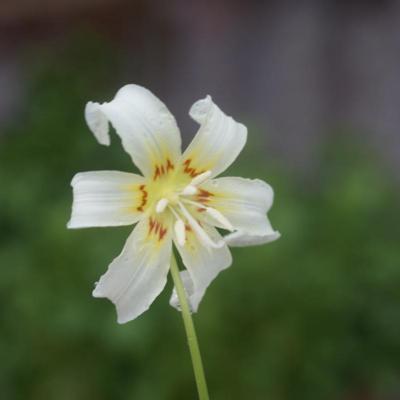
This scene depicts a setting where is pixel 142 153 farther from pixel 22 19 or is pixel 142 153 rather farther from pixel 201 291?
pixel 22 19

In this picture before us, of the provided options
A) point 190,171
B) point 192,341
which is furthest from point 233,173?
point 192,341

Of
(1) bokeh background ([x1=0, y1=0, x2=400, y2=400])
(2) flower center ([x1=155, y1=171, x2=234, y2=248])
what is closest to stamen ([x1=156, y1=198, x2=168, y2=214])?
(2) flower center ([x1=155, y1=171, x2=234, y2=248])

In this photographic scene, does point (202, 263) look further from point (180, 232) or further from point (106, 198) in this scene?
point (106, 198)

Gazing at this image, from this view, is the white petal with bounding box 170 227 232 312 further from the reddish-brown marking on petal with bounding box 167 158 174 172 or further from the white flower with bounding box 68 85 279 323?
the reddish-brown marking on petal with bounding box 167 158 174 172

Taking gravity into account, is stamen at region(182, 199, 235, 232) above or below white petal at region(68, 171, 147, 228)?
below

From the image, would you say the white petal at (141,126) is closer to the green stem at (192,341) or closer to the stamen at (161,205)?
the stamen at (161,205)

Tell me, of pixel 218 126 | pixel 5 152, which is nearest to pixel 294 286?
pixel 5 152
